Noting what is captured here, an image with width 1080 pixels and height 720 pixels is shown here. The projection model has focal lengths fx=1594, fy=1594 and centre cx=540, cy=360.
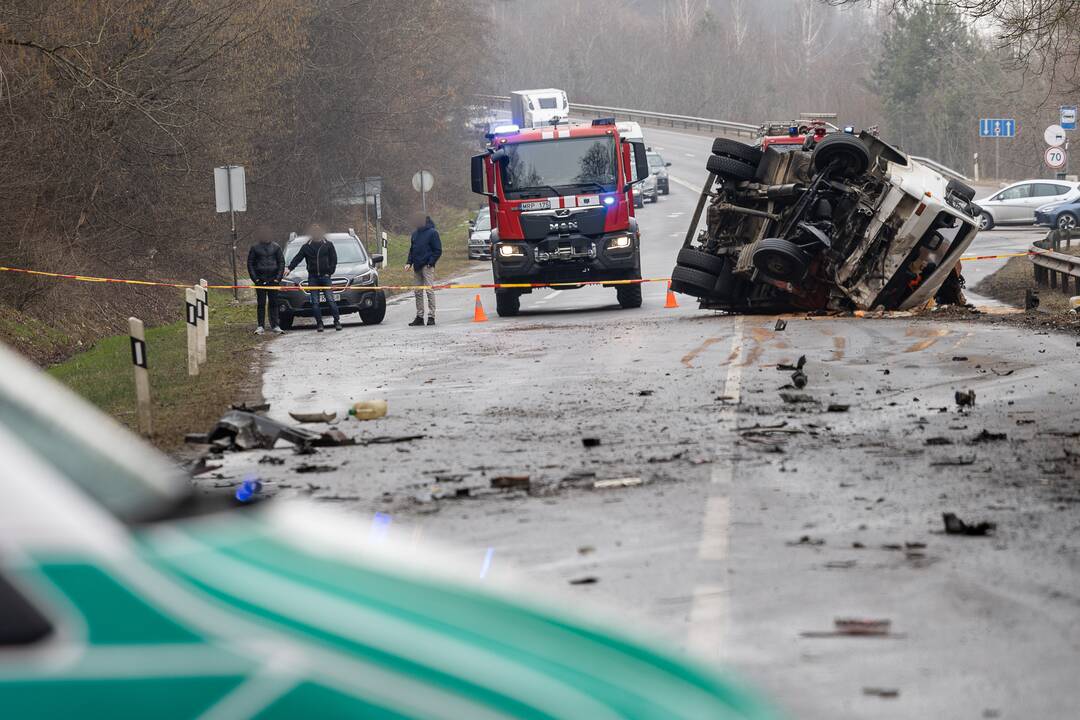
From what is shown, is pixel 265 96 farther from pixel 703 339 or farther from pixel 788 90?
pixel 788 90

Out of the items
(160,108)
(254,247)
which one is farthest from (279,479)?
(160,108)

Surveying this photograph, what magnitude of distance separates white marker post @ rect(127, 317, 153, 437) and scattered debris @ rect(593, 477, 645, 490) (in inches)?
191

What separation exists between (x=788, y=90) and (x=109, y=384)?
380 ft

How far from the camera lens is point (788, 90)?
128250 millimetres

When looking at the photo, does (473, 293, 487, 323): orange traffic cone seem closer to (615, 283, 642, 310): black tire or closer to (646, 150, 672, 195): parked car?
(615, 283, 642, 310): black tire

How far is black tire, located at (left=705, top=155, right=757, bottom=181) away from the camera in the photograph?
2306 centimetres

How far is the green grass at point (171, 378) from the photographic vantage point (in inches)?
559

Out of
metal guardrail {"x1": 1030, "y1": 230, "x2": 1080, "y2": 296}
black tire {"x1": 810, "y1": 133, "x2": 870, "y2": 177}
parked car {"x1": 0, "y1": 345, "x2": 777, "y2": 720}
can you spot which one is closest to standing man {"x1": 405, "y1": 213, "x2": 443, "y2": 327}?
black tire {"x1": 810, "y1": 133, "x2": 870, "y2": 177}

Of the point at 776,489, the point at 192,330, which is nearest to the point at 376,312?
the point at 192,330

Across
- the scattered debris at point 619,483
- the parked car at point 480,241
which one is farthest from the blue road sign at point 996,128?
Result: the scattered debris at point 619,483

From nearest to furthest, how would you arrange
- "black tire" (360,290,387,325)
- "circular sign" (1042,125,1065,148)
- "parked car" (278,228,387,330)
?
1. "parked car" (278,228,387,330)
2. "black tire" (360,290,387,325)
3. "circular sign" (1042,125,1065,148)

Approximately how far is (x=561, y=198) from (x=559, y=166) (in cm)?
56

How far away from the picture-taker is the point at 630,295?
90.8ft

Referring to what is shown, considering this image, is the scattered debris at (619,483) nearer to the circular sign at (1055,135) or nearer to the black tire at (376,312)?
the black tire at (376,312)
